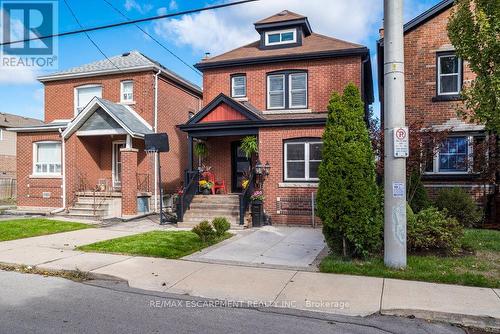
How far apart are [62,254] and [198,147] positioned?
8028mm

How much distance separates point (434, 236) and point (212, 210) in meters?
7.79

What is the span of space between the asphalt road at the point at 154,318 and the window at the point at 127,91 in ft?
43.4

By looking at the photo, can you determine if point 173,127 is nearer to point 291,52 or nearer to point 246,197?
point 291,52

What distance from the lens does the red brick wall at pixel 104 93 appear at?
17.7 m

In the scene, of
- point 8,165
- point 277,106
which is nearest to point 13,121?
point 8,165

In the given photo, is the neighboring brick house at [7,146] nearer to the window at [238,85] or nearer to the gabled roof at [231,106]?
the window at [238,85]

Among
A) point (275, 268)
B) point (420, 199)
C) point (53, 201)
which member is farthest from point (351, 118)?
point (53, 201)

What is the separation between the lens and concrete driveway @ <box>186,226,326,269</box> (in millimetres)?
8109

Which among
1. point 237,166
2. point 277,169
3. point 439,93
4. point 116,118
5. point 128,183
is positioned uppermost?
point 439,93

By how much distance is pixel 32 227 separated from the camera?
12.5 meters

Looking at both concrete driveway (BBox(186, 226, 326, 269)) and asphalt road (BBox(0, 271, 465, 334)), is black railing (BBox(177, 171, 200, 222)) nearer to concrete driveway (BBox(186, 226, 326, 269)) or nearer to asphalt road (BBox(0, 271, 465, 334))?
concrete driveway (BBox(186, 226, 326, 269))

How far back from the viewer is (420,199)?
12492 mm

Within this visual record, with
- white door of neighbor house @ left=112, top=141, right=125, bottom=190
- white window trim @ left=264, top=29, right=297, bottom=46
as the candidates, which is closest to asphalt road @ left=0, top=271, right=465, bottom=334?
white door of neighbor house @ left=112, top=141, right=125, bottom=190

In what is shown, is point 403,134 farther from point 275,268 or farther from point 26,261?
point 26,261
